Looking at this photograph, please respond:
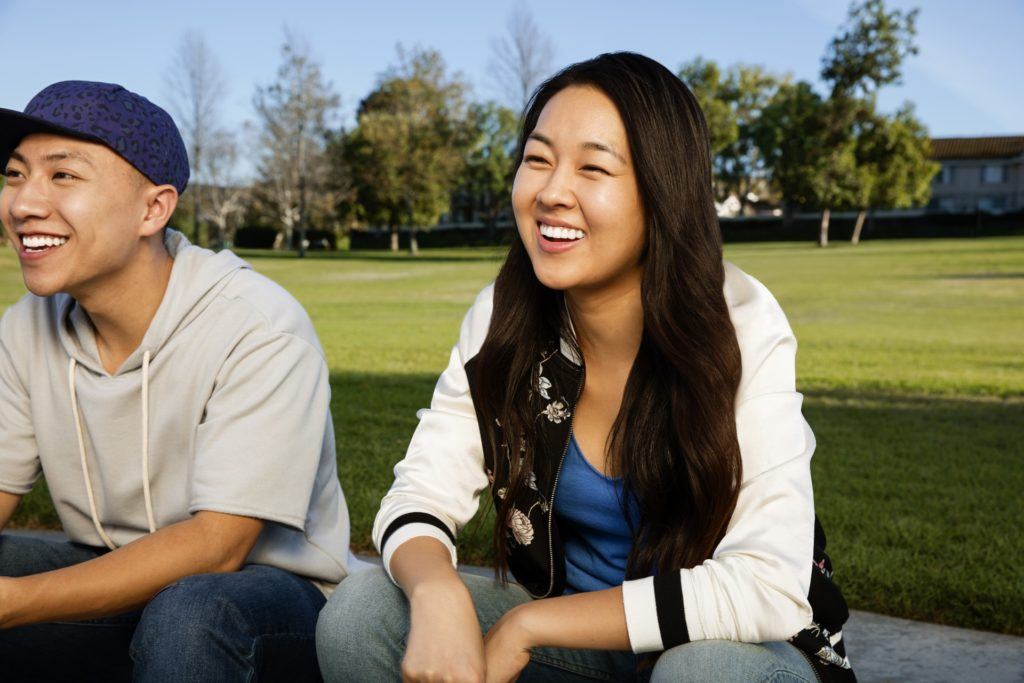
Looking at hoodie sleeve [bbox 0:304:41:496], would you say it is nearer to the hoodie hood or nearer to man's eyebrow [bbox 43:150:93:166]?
the hoodie hood

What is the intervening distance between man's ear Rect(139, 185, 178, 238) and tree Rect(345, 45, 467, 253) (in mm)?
48893

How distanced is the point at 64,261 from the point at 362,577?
3.29 feet

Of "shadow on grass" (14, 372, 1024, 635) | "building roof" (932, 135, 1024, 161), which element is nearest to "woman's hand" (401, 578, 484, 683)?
"shadow on grass" (14, 372, 1024, 635)

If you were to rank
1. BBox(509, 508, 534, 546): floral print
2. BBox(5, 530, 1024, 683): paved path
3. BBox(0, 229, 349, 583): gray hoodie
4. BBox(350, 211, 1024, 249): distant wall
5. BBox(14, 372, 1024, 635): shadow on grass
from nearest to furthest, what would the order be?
BBox(509, 508, 534, 546): floral print
BBox(0, 229, 349, 583): gray hoodie
BBox(5, 530, 1024, 683): paved path
BBox(14, 372, 1024, 635): shadow on grass
BBox(350, 211, 1024, 249): distant wall

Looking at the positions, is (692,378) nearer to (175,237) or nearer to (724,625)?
(724,625)

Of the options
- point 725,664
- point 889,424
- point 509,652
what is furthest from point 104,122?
point 889,424

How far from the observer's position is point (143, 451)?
2.44 m

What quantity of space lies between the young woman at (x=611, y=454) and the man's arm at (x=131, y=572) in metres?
0.34

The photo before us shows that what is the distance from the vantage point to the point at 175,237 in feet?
8.89

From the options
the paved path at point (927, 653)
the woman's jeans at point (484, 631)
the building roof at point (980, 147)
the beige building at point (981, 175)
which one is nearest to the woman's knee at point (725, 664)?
the woman's jeans at point (484, 631)

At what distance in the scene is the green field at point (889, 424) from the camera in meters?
4.09

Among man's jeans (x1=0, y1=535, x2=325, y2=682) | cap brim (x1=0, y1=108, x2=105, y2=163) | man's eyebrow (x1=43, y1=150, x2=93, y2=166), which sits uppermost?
cap brim (x1=0, y1=108, x2=105, y2=163)

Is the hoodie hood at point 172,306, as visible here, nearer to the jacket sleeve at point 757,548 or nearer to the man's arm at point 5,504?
the man's arm at point 5,504

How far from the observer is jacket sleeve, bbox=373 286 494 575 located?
223cm
